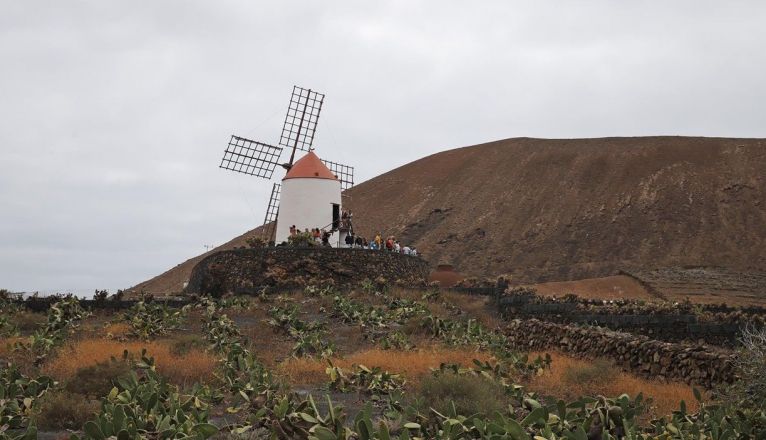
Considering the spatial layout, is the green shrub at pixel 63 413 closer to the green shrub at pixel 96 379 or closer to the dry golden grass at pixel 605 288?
the green shrub at pixel 96 379

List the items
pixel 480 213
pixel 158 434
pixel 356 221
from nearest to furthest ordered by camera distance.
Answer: pixel 158 434 < pixel 480 213 < pixel 356 221

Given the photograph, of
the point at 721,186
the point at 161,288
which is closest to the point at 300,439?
the point at 161,288

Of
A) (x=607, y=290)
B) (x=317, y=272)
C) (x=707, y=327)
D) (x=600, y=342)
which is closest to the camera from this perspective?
(x=600, y=342)

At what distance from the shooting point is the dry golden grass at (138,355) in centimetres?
1210

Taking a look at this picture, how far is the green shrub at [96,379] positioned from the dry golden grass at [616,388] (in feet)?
19.7

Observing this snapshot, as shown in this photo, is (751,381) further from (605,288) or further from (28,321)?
(605,288)

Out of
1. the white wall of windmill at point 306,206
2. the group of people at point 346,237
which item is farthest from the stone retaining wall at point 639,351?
the white wall of windmill at point 306,206

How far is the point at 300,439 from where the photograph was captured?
7473 millimetres

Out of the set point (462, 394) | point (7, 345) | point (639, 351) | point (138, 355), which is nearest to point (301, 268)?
point (7, 345)

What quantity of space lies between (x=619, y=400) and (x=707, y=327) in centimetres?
1038

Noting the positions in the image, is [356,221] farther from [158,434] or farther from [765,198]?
[158,434]

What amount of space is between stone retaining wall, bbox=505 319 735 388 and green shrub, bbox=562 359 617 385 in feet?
3.12

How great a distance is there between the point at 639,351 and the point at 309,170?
19681mm

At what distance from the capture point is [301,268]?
27.6 m
